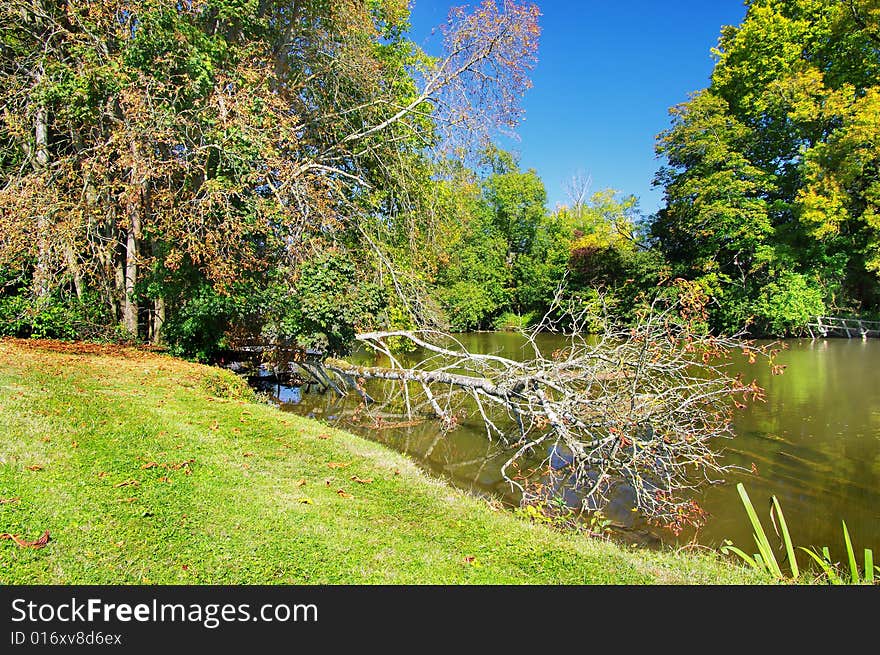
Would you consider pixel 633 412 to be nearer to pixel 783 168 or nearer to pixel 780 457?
pixel 780 457

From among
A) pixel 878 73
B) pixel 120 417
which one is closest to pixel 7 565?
pixel 120 417

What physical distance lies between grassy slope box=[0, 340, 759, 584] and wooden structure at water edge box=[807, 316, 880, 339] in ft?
84.8

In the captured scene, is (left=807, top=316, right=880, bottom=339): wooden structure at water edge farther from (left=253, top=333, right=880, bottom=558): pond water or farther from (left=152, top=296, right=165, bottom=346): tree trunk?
(left=152, top=296, right=165, bottom=346): tree trunk

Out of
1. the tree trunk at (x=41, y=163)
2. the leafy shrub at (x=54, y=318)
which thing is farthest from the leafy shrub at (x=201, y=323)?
the tree trunk at (x=41, y=163)

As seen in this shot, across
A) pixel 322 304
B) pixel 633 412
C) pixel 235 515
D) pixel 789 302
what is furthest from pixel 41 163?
pixel 789 302

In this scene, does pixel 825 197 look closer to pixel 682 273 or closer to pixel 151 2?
pixel 682 273

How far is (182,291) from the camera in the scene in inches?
444

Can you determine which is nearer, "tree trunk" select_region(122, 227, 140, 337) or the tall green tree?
"tree trunk" select_region(122, 227, 140, 337)

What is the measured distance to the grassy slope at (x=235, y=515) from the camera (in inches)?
128

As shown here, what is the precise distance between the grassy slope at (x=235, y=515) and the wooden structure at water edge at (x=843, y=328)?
25.8 metres

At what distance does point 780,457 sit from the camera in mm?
8219

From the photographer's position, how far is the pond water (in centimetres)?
589

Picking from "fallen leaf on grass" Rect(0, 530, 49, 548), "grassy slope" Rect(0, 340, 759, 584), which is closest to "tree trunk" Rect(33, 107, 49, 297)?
"grassy slope" Rect(0, 340, 759, 584)

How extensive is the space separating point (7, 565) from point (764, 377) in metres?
16.8
